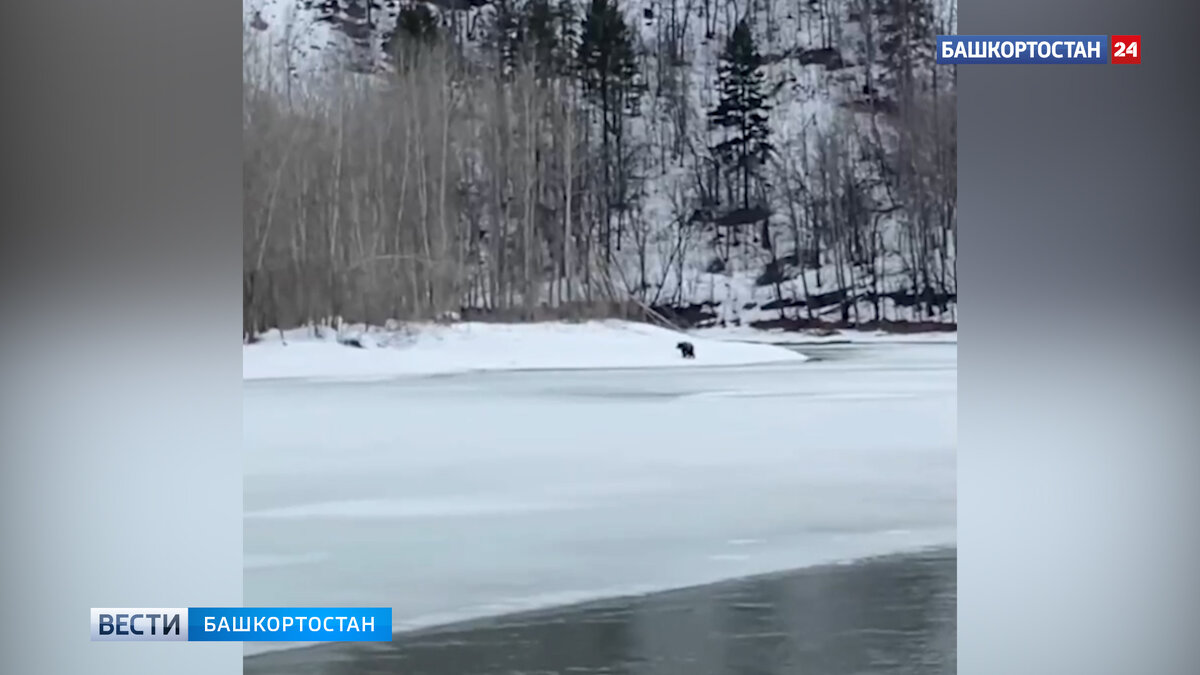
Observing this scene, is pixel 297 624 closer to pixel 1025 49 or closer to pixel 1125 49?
pixel 1025 49

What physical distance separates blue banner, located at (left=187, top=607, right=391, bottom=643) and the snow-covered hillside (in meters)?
0.71

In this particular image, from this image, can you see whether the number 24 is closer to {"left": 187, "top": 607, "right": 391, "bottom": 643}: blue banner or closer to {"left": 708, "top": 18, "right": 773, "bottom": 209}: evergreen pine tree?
{"left": 708, "top": 18, "right": 773, "bottom": 209}: evergreen pine tree

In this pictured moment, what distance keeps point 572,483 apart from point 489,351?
0.34m

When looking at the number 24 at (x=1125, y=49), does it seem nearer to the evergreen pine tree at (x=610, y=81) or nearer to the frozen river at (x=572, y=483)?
the frozen river at (x=572, y=483)

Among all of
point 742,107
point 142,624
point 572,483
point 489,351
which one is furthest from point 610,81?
point 142,624

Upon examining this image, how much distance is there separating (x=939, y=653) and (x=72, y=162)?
7.19 feet

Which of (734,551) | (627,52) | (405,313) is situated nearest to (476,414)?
(405,313)

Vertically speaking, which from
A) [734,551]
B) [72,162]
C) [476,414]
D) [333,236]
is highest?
[72,162]

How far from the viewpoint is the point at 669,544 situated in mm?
2314

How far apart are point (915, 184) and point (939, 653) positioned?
1.04m

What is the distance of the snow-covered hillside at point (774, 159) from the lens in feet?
7.59

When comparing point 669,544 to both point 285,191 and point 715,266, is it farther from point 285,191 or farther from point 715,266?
point 285,191

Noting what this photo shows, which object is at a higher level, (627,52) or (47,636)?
(627,52)

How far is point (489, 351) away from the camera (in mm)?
2326
